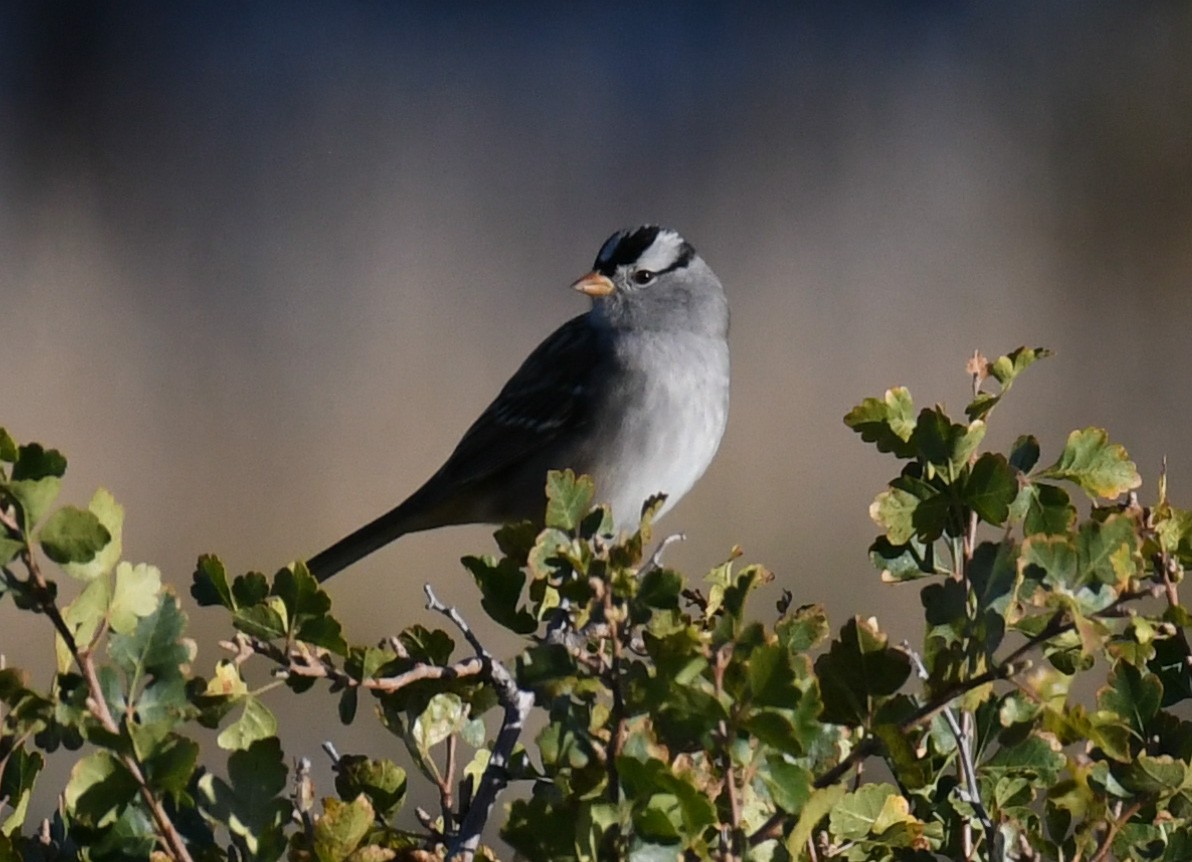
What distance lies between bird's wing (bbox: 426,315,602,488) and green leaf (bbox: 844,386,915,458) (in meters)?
1.87

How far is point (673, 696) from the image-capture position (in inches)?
34.3

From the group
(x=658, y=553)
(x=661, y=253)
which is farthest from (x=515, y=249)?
(x=658, y=553)

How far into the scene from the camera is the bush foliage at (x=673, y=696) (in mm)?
896

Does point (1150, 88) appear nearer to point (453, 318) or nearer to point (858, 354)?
point (858, 354)

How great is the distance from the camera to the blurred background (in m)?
5.21

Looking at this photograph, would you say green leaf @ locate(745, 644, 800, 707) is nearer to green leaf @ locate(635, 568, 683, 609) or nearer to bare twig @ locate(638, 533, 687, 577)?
green leaf @ locate(635, 568, 683, 609)

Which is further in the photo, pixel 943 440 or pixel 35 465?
pixel 943 440

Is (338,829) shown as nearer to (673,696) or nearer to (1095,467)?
(673,696)

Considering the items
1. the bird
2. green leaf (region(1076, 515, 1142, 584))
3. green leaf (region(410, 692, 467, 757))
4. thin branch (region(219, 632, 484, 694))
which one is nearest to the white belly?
the bird

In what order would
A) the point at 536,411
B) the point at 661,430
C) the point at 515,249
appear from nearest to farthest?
the point at 661,430, the point at 536,411, the point at 515,249

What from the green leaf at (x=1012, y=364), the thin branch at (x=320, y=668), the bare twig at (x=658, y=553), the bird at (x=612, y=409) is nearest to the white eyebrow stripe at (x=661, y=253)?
the bird at (x=612, y=409)

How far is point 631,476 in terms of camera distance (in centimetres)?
290

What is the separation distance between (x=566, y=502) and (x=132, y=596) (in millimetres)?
239

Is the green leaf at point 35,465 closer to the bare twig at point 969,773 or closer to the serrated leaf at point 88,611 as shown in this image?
the serrated leaf at point 88,611
